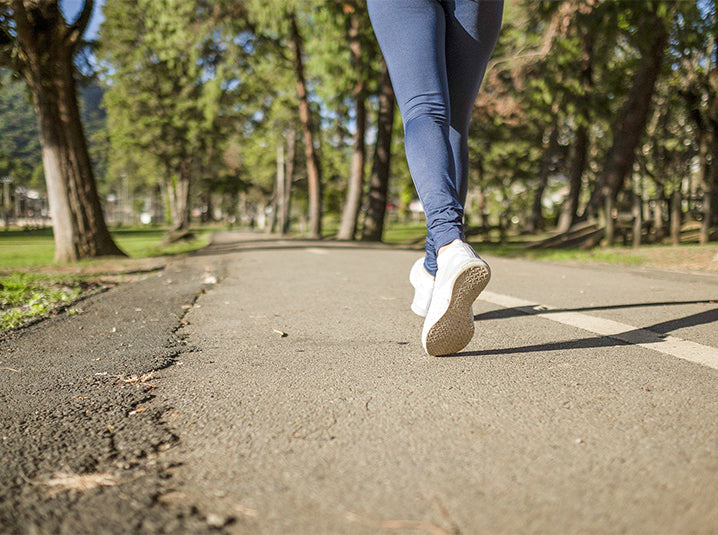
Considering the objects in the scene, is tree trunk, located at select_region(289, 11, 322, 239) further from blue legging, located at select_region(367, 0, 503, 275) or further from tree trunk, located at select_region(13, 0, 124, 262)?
blue legging, located at select_region(367, 0, 503, 275)

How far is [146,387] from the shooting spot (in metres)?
1.99

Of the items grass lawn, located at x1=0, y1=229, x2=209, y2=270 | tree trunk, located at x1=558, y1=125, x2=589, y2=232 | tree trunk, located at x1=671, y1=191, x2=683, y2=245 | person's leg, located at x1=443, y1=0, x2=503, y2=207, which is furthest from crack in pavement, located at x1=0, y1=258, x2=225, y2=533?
tree trunk, located at x1=558, y1=125, x2=589, y2=232

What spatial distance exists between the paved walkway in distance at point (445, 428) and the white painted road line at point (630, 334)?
1.7 inches

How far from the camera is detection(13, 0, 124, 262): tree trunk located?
9.42 m

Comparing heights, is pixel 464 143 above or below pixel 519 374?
above

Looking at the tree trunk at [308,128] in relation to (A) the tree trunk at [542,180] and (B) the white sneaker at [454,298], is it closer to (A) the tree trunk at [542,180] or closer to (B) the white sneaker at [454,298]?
(A) the tree trunk at [542,180]

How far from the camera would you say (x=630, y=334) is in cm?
270

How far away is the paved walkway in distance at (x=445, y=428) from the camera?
1113 mm

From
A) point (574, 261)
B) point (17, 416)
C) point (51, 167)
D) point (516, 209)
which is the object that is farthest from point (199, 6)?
point (516, 209)

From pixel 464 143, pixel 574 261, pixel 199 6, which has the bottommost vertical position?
pixel 574 261

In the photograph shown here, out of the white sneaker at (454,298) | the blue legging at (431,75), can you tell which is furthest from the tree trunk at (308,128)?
the white sneaker at (454,298)

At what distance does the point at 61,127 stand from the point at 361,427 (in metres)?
9.75

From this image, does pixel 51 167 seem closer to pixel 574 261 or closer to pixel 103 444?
pixel 574 261

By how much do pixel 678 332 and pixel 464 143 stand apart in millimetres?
1386
